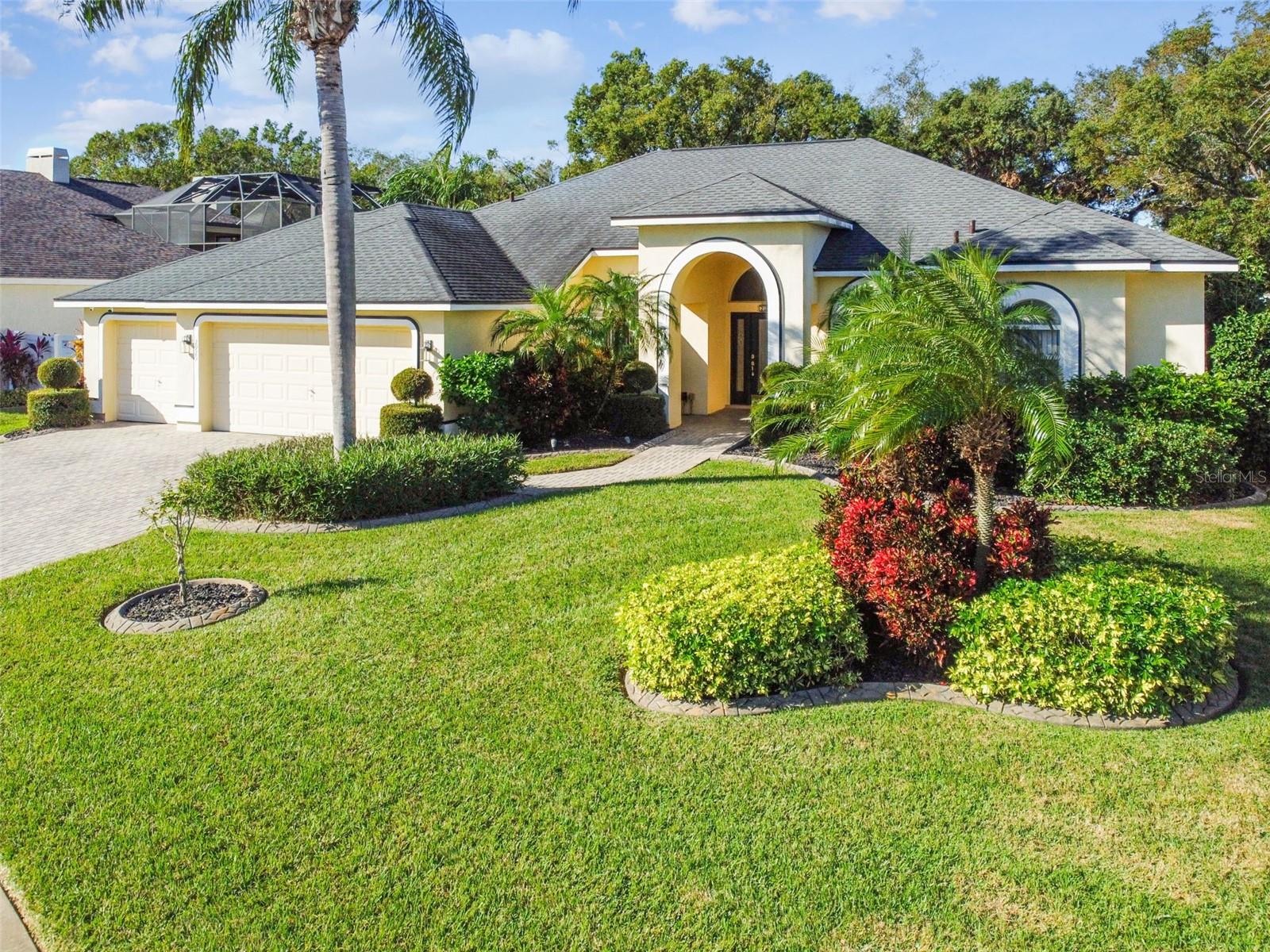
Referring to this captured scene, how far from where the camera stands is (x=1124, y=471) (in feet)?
48.9

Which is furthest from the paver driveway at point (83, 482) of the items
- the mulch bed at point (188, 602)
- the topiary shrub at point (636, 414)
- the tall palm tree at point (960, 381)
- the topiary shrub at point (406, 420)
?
the tall palm tree at point (960, 381)

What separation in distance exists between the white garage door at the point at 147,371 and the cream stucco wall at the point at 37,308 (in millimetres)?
5975

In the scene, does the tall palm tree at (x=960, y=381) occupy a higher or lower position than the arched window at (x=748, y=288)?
lower

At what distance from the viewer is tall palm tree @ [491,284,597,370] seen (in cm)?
2053

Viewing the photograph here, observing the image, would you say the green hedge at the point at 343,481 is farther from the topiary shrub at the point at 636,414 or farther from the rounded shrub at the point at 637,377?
the rounded shrub at the point at 637,377

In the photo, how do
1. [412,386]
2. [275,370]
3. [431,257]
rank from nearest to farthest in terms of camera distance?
[412,386] < [431,257] < [275,370]

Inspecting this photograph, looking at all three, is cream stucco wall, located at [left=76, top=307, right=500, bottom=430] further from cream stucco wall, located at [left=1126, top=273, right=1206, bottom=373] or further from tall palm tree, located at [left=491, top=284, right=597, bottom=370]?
cream stucco wall, located at [left=1126, top=273, right=1206, bottom=373]

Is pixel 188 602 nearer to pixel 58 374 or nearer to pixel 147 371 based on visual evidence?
pixel 147 371

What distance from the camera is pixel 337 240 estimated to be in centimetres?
1505

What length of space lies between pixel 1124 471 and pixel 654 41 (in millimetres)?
28101

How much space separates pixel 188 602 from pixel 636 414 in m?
11.8

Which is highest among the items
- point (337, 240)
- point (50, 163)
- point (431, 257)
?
point (50, 163)

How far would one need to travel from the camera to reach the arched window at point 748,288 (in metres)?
25.5

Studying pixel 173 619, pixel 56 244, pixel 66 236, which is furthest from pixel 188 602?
pixel 66 236
